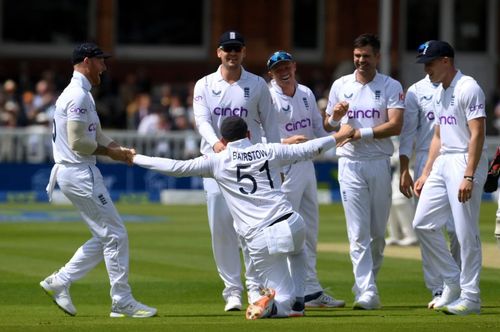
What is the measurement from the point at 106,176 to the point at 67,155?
17090 mm

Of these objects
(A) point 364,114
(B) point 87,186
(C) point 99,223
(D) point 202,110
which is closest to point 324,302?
(A) point 364,114

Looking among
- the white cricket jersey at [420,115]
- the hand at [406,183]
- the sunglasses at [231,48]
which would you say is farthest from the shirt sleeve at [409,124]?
the sunglasses at [231,48]

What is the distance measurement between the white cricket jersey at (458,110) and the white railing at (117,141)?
17396 mm

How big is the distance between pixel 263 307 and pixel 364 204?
1952 millimetres

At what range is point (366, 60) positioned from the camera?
1287 cm

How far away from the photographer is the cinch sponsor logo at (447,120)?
1196 centimetres

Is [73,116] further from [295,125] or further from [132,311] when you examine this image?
[295,125]

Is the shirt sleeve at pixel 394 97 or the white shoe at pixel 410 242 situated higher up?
the shirt sleeve at pixel 394 97

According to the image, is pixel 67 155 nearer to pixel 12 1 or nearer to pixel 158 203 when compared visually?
pixel 158 203

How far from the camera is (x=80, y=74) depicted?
11.9 metres

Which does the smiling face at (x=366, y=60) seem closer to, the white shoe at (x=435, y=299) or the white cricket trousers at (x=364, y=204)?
the white cricket trousers at (x=364, y=204)

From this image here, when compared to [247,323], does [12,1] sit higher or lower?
higher

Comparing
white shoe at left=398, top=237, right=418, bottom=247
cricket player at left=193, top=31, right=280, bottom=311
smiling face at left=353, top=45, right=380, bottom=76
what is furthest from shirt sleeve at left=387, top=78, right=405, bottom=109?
white shoe at left=398, top=237, right=418, bottom=247

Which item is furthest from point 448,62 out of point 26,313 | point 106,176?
point 106,176
